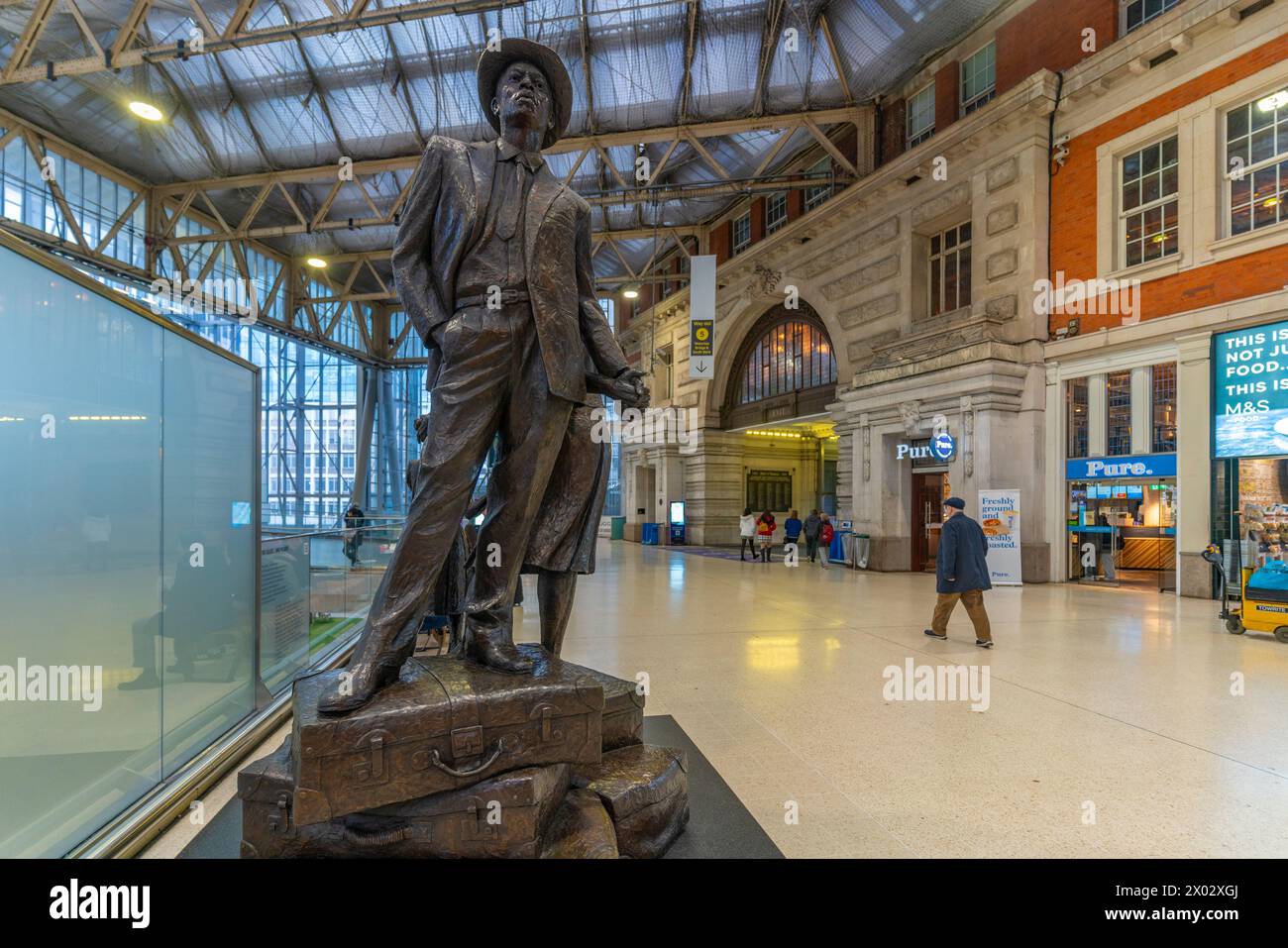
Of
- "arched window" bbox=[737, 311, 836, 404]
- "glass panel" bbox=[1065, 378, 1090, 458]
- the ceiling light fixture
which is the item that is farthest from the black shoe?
"arched window" bbox=[737, 311, 836, 404]

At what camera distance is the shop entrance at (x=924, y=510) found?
48.4 feet

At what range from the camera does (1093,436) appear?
39.0 feet

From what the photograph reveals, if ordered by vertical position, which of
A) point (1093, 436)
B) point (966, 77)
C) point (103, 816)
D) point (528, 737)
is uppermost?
point (966, 77)

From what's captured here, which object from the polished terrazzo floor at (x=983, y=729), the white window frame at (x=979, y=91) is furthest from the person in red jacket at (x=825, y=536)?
the white window frame at (x=979, y=91)

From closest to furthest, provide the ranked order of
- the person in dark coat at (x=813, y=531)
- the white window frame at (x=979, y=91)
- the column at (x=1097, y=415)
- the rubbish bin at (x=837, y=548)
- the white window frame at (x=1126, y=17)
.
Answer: the white window frame at (x=1126, y=17) < the column at (x=1097, y=415) < the white window frame at (x=979, y=91) < the rubbish bin at (x=837, y=548) < the person in dark coat at (x=813, y=531)

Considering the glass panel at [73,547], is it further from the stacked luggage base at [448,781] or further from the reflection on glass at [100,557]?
the stacked luggage base at [448,781]

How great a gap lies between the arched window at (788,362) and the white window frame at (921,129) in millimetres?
5123

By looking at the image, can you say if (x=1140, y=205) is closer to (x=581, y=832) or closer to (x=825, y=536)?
(x=825, y=536)

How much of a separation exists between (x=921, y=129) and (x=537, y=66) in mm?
15972

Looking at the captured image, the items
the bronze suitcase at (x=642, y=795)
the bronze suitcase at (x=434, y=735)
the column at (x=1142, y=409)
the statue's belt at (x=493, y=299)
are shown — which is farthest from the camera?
the column at (x=1142, y=409)

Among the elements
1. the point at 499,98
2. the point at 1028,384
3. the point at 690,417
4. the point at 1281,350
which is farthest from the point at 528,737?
the point at 690,417

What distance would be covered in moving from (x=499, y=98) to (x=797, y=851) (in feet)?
10.2

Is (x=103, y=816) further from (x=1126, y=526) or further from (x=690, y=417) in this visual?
(x=690, y=417)

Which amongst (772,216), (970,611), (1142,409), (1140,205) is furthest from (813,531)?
(772,216)
